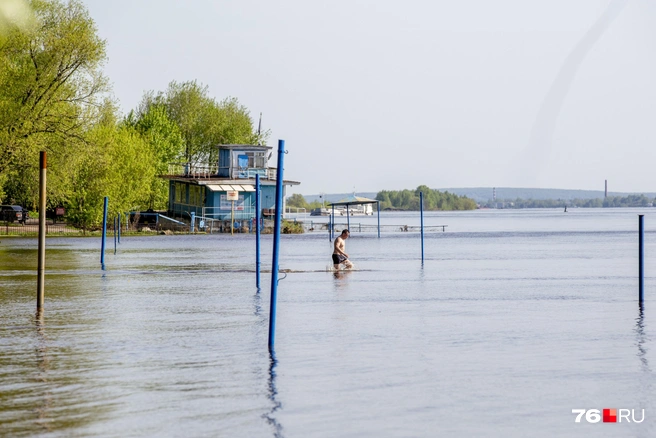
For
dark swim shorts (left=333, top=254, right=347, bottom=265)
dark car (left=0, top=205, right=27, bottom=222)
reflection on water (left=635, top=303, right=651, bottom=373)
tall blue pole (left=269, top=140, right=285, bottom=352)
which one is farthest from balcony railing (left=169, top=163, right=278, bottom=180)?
tall blue pole (left=269, top=140, right=285, bottom=352)

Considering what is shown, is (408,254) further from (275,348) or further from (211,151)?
(211,151)

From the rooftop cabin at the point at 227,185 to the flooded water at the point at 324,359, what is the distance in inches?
2265

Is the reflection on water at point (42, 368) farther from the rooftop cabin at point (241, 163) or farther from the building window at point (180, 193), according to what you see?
the building window at point (180, 193)

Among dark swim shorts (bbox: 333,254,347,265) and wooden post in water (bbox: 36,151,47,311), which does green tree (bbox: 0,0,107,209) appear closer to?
dark swim shorts (bbox: 333,254,347,265)

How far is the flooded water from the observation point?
424 inches

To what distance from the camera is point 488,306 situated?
23.2 meters

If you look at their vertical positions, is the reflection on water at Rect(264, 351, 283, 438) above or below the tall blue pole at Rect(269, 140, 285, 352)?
below

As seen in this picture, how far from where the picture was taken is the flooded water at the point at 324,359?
1077cm

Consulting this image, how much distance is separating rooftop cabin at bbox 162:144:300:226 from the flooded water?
2265 inches

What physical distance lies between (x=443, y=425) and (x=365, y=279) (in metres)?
22.0

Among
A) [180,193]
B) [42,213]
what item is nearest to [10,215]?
[180,193]

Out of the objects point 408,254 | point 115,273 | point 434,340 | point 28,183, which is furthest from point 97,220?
point 434,340

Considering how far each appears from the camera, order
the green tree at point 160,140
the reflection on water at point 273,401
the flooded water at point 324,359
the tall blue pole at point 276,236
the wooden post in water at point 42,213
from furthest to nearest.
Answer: the green tree at point 160,140
the wooden post in water at point 42,213
the tall blue pole at point 276,236
the flooded water at point 324,359
the reflection on water at point 273,401

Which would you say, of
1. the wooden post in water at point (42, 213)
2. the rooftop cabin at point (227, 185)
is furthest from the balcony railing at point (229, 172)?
the wooden post in water at point (42, 213)
